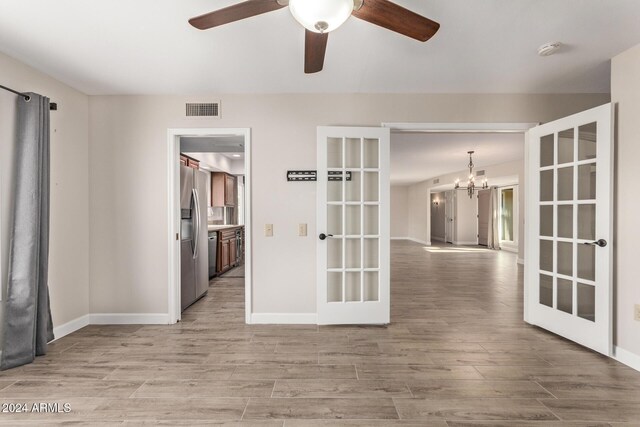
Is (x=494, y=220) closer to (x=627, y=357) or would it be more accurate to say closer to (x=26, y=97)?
(x=627, y=357)

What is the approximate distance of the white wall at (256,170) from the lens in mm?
3184

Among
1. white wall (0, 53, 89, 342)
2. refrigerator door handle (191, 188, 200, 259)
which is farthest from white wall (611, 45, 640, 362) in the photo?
white wall (0, 53, 89, 342)

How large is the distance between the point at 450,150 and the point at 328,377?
5.47 meters

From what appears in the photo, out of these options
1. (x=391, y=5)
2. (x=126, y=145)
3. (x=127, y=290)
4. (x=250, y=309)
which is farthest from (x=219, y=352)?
(x=391, y=5)

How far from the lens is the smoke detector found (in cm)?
224

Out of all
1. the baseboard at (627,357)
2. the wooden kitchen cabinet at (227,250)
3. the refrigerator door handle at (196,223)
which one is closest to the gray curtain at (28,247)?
the refrigerator door handle at (196,223)

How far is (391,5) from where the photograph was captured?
1.36 m

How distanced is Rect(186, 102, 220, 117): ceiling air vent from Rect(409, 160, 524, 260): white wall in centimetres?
709

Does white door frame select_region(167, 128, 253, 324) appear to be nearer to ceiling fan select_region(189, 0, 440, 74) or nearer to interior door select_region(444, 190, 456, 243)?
ceiling fan select_region(189, 0, 440, 74)

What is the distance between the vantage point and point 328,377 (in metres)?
2.14

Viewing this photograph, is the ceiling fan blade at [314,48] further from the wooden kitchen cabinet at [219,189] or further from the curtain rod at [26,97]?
the wooden kitchen cabinet at [219,189]

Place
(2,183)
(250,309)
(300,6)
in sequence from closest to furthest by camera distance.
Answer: (300,6) < (2,183) < (250,309)

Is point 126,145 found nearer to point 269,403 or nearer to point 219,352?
point 219,352

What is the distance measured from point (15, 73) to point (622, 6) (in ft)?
14.7
